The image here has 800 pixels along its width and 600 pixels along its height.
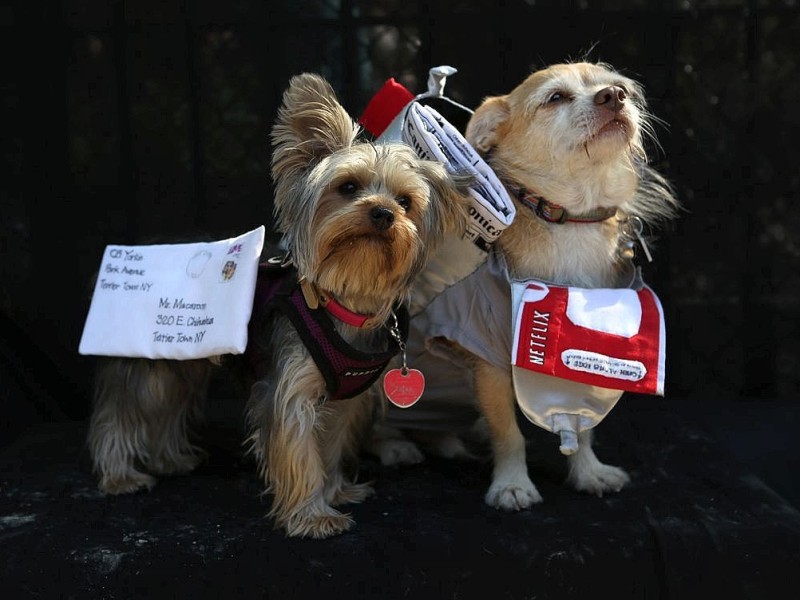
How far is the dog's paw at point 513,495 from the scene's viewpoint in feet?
8.61

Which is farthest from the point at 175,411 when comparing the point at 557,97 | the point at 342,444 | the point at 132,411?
the point at 557,97

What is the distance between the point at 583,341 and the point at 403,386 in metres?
0.50

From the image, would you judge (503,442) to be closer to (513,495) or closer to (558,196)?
(513,495)

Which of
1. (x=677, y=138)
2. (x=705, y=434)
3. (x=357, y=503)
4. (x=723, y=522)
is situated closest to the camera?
(x=723, y=522)

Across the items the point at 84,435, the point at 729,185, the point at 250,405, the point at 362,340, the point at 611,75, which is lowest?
the point at 84,435

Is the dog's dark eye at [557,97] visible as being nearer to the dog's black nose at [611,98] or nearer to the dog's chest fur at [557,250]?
the dog's black nose at [611,98]

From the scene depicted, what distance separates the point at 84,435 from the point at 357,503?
1.24 m

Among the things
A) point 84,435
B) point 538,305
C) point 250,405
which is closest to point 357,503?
point 250,405

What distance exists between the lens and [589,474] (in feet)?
9.06

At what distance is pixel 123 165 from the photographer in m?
3.47

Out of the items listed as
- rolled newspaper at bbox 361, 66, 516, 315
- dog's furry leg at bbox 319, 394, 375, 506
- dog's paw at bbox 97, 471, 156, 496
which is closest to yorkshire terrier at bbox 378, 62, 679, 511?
rolled newspaper at bbox 361, 66, 516, 315

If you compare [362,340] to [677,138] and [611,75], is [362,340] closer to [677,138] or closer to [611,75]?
[611,75]

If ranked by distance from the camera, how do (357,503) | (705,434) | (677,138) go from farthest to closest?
(677,138) < (705,434) < (357,503)

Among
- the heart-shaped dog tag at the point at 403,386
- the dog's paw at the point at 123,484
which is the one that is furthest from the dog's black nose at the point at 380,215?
the dog's paw at the point at 123,484
